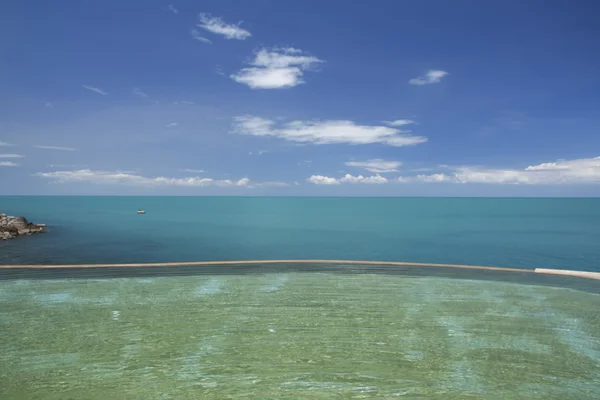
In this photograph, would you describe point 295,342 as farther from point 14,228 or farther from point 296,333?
point 14,228

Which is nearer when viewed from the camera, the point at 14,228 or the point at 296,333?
the point at 296,333

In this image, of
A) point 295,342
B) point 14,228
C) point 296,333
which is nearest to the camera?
point 295,342

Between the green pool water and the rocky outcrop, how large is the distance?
82.7 feet

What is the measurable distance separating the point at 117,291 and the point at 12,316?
262 centimetres

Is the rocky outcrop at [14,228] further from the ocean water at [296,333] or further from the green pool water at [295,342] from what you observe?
the green pool water at [295,342]

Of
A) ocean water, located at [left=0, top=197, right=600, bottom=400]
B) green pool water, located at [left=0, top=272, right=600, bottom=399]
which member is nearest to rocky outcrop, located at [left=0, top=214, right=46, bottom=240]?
ocean water, located at [left=0, top=197, right=600, bottom=400]

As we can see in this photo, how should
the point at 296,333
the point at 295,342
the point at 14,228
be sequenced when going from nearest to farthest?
the point at 295,342
the point at 296,333
the point at 14,228

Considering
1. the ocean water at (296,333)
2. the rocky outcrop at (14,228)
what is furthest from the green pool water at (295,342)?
the rocky outcrop at (14,228)

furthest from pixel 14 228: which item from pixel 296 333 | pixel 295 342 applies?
pixel 295 342

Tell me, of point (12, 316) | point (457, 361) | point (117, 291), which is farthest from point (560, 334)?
point (12, 316)

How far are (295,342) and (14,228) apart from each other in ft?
116

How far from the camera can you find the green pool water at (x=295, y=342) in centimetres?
548

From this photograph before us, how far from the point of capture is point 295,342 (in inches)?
277

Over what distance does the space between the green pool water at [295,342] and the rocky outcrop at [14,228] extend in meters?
25.2
